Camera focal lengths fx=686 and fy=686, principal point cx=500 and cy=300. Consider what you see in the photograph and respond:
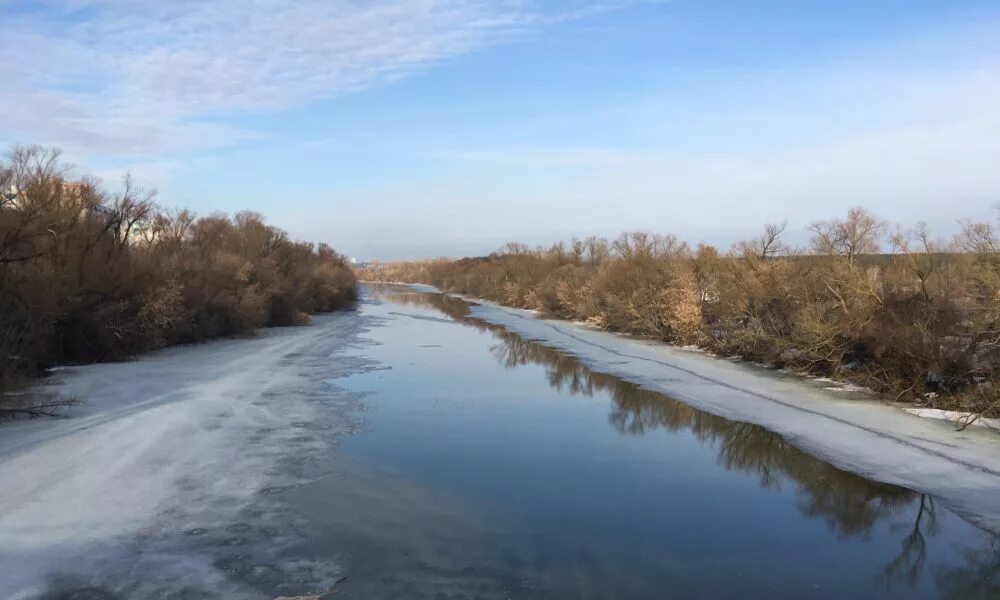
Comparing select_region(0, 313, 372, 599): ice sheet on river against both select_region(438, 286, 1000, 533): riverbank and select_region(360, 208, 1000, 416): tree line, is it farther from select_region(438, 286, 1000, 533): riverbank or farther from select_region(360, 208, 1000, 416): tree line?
select_region(360, 208, 1000, 416): tree line

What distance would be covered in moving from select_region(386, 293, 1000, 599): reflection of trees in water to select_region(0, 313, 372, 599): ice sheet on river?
570 cm

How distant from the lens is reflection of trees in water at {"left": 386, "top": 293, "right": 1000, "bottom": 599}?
665cm

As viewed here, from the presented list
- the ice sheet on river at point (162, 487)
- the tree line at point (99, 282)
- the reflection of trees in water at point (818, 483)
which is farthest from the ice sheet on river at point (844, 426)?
the tree line at point (99, 282)

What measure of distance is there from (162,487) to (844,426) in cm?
1130

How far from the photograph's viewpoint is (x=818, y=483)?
9.64m

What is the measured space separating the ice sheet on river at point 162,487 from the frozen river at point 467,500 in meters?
0.03

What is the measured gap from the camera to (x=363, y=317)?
147 feet

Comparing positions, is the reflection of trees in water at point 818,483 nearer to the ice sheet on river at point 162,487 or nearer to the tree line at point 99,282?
the ice sheet on river at point 162,487

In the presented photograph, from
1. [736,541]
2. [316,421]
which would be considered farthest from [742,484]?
[316,421]

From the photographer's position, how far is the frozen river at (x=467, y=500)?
20.1ft

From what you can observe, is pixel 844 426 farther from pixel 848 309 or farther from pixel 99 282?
pixel 99 282

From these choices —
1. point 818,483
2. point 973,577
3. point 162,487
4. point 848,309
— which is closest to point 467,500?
point 162,487

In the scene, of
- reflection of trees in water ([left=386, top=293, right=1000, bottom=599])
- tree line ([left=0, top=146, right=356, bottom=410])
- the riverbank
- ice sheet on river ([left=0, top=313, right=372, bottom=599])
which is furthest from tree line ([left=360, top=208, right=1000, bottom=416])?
tree line ([left=0, top=146, right=356, bottom=410])

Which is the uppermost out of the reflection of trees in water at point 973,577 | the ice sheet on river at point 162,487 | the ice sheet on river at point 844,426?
the ice sheet on river at point 844,426
